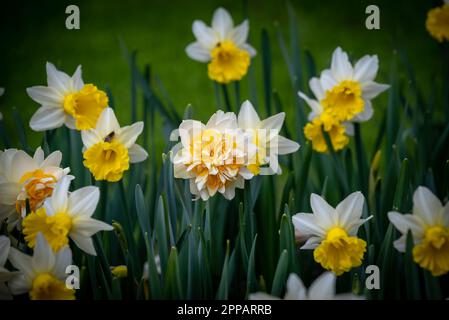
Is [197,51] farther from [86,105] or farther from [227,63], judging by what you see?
[86,105]

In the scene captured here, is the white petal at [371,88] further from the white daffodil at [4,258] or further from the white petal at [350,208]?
the white daffodil at [4,258]

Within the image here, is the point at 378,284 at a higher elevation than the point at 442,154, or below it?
below

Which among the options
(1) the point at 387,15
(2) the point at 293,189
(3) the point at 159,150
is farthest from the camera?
(3) the point at 159,150

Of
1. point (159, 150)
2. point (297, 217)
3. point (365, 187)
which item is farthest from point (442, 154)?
point (159, 150)

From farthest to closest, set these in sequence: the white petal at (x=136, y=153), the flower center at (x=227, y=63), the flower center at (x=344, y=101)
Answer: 1. the flower center at (x=227, y=63)
2. the flower center at (x=344, y=101)
3. the white petal at (x=136, y=153)

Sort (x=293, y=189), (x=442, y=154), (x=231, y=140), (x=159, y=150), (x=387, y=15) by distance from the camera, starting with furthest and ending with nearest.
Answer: (x=159, y=150)
(x=387, y=15)
(x=442, y=154)
(x=293, y=189)
(x=231, y=140)

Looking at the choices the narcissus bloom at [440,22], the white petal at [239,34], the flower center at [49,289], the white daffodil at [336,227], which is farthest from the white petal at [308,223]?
the narcissus bloom at [440,22]

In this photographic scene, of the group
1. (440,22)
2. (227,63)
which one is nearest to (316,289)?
(227,63)
